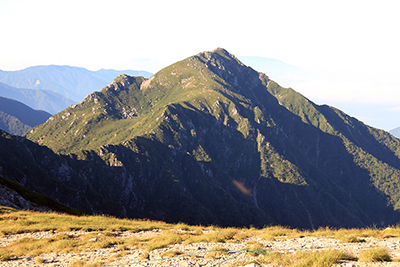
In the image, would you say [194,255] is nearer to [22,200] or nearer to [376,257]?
[376,257]

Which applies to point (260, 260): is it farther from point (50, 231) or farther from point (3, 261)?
point (50, 231)

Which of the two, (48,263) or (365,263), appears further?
(48,263)

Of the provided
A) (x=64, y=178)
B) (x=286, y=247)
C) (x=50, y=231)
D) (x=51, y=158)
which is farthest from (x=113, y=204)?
(x=286, y=247)

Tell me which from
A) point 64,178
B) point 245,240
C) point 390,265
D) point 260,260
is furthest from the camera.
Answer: point 64,178

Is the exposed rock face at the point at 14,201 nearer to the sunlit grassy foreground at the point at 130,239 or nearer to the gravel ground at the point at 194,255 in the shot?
the sunlit grassy foreground at the point at 130,239

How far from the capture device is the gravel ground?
64.6 feet

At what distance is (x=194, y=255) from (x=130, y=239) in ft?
31.0

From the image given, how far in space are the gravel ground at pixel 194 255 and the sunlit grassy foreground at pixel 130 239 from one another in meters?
0.55

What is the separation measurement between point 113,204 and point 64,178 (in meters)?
42.9

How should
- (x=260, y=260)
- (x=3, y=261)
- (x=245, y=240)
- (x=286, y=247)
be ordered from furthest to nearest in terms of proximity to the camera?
(x=245, y=240), (x=286, y=247), (x=3, y=261), (x=260, y=260)

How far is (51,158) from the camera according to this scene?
197250 mm

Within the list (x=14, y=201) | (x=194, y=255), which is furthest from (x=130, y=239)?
(x=14, y=201)

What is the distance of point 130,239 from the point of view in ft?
88.5

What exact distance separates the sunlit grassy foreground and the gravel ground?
1.80 ft
